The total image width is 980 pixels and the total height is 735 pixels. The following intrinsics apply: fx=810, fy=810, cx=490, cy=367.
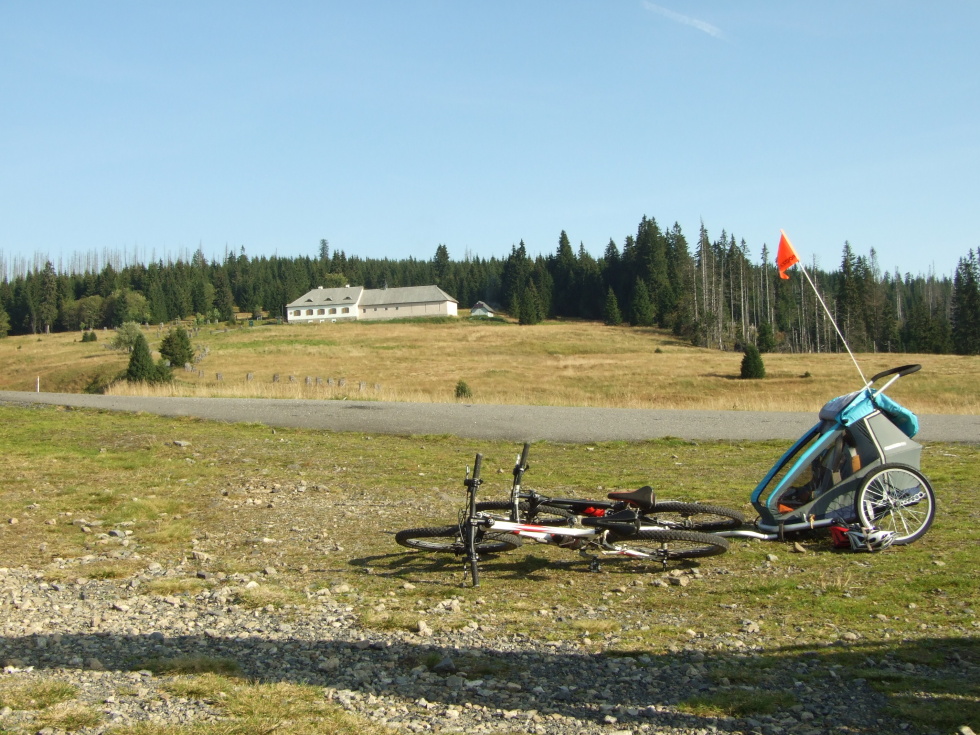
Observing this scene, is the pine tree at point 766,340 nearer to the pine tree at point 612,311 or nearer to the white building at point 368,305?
the pine tree at point 612,311

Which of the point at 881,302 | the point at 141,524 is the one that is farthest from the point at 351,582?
the point at 881,302

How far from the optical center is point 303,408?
2253cm

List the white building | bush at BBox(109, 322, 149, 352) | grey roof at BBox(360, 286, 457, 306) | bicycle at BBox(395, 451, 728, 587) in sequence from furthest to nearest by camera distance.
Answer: grey roof at BBox(360, 286, 457, 306)
the white building
bush at BBox(109, 322, 149, 352)
bicycle at BBox(395, 451, 728, 587)

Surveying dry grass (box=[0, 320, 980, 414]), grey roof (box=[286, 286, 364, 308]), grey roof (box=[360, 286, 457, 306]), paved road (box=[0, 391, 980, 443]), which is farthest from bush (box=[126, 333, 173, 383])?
grey roof (box=[286, 286, 364, 308])

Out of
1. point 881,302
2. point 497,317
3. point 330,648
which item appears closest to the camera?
point 330,648

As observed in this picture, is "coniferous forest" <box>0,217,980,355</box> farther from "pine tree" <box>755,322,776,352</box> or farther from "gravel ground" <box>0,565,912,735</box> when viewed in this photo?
"gravel ground" <box>0,565,912,735</box>

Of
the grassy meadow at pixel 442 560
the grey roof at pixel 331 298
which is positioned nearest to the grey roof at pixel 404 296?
the grey roof at pixel 331 298

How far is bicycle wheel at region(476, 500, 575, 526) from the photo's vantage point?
6.83 metres

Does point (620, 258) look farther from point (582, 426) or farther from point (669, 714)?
point (669, 714)

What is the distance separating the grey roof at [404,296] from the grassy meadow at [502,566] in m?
112

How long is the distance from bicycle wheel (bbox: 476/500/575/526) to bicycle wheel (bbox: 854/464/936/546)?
256cm

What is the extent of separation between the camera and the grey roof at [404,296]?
12481cm

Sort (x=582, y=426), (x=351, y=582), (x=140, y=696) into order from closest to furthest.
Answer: (x=140, y=696)
(x=351, y=582)
(x=582, y=426)

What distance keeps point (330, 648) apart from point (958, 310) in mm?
108105
